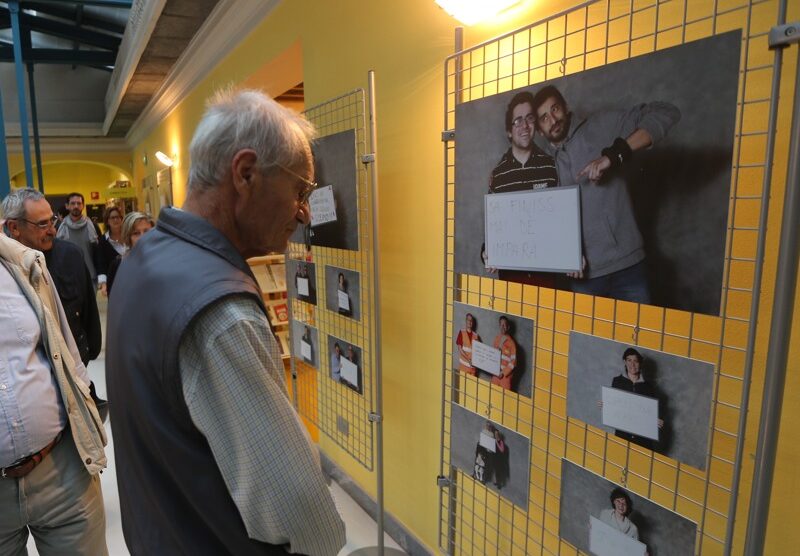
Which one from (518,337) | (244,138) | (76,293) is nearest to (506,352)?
(518,337)

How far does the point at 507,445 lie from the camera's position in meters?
1.39

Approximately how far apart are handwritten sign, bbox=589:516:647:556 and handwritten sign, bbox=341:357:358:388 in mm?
1186

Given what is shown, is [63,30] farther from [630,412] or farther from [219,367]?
[630,412]

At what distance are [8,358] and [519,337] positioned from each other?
137cm

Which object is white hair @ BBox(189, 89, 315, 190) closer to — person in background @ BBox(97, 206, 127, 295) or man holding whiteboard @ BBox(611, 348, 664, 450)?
man holding whiteboard @ BBox(611, 348, 664, 450)

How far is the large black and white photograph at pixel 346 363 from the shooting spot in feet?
7.03

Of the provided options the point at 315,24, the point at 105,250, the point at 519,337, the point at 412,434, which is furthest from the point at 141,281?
the point at 105,250

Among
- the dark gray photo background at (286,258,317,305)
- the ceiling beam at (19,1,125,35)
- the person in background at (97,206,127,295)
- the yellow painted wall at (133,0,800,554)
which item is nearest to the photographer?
the yellow painted wall at (133,0,800,554)

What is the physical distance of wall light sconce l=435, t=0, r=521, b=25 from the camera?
4.46 ft

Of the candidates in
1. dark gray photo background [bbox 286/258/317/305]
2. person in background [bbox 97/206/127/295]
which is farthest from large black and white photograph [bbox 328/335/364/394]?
person in background [bbox 97/206/127/295]

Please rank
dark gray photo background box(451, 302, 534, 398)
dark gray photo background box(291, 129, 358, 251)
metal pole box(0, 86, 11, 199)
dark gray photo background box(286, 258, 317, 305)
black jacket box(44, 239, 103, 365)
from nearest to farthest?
1. dark gray photo background box(451, 302, 534, 398)
2. dark gray photo background box(291, 129, 358, 251)
3. dark gray photo background box(286, 258, 317, 305)
4. black jacket box(44, 239, 103, 365)
5. metal pole box(0, 86, 11, 199)

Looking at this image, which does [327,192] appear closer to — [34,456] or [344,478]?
[34,456]

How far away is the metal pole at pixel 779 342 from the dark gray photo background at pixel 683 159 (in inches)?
3.4

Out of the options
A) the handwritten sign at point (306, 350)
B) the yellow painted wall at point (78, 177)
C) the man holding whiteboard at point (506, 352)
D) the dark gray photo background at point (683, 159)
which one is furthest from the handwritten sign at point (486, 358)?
the yellow painted wall at point (78, 177)
